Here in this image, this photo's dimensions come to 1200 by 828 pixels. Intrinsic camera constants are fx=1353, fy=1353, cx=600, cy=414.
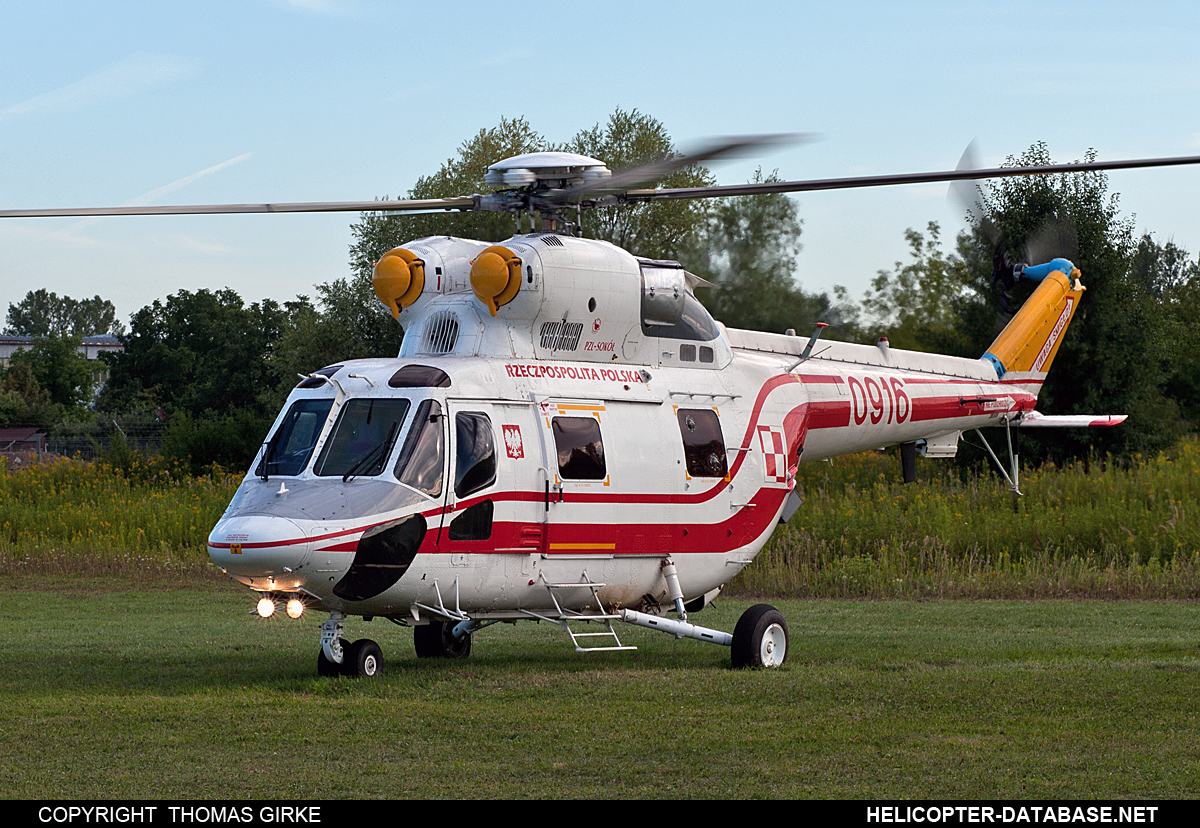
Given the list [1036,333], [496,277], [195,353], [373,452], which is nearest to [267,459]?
[373,452]

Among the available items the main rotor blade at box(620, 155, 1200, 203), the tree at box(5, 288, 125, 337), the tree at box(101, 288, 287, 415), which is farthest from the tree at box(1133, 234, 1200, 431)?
the tree at box(5, 288, 125, 337)

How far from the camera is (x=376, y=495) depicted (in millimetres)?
10844

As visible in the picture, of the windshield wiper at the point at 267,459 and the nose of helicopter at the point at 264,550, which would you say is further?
the windshield wiper at the point at 267,459

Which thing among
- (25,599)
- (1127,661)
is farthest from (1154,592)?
(25,599)

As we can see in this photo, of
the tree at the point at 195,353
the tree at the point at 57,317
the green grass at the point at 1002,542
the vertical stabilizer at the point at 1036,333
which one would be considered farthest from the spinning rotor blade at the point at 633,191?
the tree at the point at 57,317

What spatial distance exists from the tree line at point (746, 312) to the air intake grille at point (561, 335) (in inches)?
77.3

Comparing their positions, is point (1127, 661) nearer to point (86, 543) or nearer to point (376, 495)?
point (376, 495)

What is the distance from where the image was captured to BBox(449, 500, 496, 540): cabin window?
447 inches

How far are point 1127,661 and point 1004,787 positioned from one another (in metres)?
6.13

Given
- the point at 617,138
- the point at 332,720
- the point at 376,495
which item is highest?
the point at 617,138

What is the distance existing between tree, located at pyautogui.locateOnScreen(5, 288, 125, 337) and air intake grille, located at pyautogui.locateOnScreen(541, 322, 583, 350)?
167697 millimetres

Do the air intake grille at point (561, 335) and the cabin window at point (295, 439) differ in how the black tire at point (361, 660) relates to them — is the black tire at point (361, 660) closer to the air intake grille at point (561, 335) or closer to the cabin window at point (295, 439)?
the cabin window at point (295, 439)

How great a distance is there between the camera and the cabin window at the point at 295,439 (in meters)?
11.2
